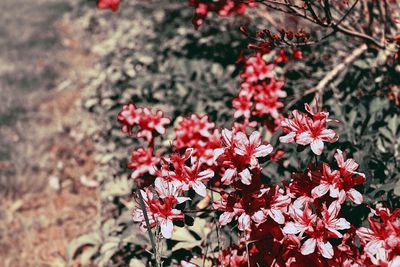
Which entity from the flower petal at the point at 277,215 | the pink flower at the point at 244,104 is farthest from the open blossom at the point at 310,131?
the pink flower at the point at 244,104

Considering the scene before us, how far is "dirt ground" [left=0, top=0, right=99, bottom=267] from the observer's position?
3121 millimetres

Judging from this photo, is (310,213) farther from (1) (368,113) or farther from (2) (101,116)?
(2) (101,116)

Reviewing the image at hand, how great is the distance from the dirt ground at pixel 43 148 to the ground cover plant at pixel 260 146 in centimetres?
36

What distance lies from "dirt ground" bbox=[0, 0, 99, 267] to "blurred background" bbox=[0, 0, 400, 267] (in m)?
0.01

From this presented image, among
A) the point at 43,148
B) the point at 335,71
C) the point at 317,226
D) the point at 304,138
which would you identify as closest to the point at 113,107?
the point at 43,148

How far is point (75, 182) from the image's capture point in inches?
138

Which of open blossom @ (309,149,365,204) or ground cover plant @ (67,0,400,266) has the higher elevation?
open blossom @ (309,149,365,204)

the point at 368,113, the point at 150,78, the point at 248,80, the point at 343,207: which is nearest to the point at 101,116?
the point at 150,78

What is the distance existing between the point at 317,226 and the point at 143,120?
1067 millimetres

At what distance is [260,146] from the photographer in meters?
1.60

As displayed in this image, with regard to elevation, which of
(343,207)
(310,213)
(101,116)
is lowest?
(101,116)

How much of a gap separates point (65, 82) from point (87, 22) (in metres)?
1.49

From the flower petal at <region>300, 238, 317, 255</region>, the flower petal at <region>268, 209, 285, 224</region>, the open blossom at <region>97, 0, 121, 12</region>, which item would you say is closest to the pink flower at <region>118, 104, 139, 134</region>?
the flower petal at <region>268, 209, 285, 224</region>

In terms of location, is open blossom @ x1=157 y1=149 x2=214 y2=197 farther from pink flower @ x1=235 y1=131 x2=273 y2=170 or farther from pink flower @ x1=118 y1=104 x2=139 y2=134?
pink flower @ x1=118 y1=104 x2=139 y2=134
